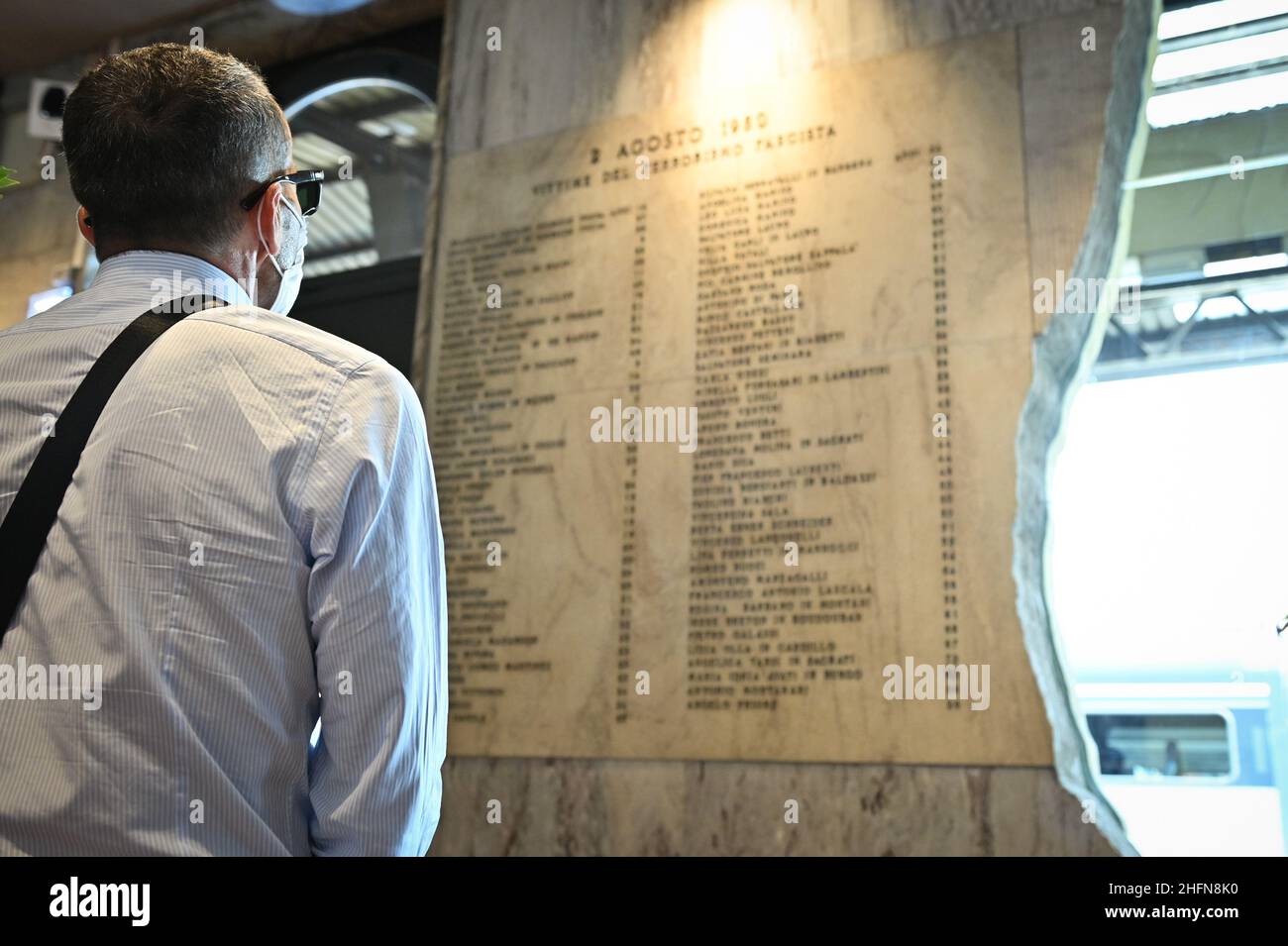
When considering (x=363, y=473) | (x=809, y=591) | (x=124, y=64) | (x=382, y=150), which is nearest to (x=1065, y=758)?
(x=809, y=591)

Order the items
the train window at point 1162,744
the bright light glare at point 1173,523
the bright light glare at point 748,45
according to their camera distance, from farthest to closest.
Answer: the bright light glare at point 748,45, the bright light glare at point 1173,523, the train window at point 1162,744

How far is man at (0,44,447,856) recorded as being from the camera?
869mm

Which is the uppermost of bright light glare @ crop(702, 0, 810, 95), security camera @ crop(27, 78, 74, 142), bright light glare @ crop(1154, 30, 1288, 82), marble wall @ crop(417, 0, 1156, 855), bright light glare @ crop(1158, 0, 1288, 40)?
security camera @ crop(27, 78, 74, 142)

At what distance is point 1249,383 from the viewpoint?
2469 mm

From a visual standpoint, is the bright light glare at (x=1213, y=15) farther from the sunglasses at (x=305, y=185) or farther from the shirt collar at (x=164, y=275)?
the shirt collar at (x=164, y=275)

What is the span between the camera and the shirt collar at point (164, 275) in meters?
1.09

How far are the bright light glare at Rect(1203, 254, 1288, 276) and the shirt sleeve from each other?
2.17 metres

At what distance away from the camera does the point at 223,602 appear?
92 cm

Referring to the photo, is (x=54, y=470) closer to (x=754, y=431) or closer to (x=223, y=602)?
(x=223, y=602)

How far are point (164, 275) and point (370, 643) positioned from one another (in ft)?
1.45

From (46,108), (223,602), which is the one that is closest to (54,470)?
(223,602)

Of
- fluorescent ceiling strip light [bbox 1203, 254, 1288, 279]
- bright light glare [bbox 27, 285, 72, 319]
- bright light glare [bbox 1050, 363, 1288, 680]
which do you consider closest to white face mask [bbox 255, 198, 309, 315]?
bright light glare [bbox 1050, 363, 1288, 680]

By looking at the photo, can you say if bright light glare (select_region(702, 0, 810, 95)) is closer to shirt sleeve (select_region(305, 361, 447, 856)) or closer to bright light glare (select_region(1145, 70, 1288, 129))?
bright light glare (select_region(1145, 70, 1288, 129))

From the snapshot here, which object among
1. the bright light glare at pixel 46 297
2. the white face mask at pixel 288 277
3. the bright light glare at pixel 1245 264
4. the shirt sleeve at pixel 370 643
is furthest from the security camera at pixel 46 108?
the shirt sleeve at pixel 370 643
